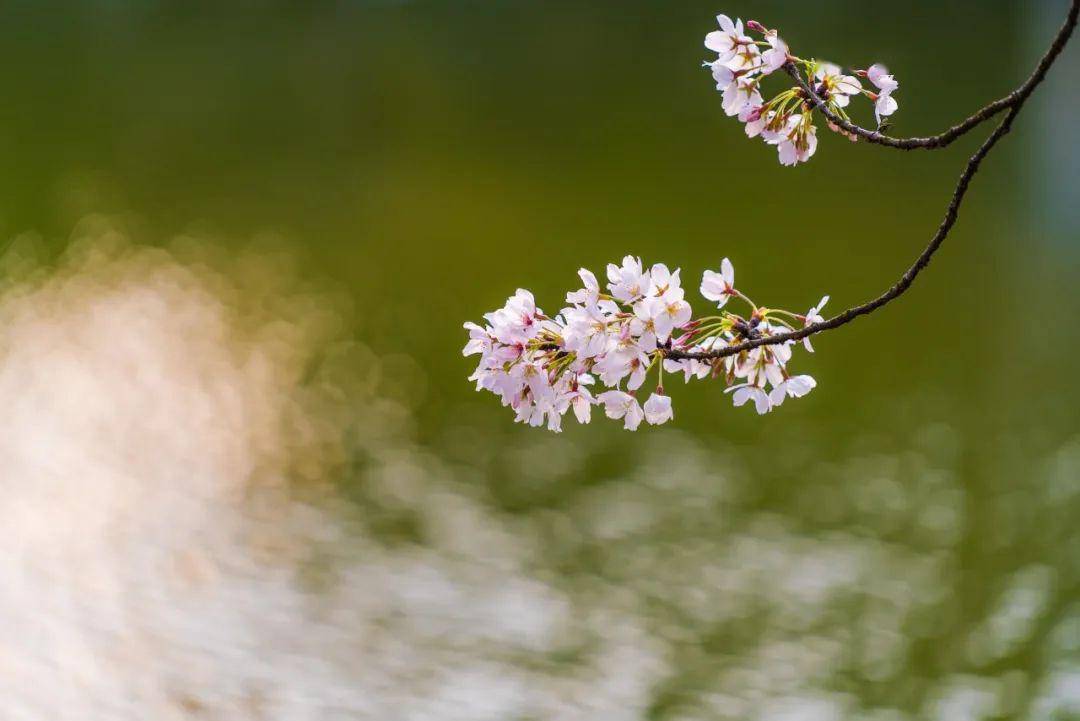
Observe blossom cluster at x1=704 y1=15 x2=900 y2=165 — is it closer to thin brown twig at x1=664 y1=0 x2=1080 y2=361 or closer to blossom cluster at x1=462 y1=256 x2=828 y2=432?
thin brown twig at x1=664 y1=0 x2=1080 y2=361

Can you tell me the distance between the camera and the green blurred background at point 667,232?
24.7 ft

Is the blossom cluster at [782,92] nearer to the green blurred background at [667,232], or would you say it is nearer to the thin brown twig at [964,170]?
the thin brown twig at [964,170]

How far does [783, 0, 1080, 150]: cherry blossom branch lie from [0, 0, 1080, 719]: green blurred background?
4803mm

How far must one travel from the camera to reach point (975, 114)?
1600mm

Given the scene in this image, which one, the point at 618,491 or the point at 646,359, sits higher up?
the point at 618,491

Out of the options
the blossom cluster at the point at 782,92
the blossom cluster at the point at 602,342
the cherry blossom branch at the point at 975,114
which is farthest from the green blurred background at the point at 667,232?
the cherry blossom branch at the point at 975,114

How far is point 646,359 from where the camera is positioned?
191 cm

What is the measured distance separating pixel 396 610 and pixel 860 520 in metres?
3.14

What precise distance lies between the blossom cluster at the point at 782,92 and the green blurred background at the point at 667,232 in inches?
184

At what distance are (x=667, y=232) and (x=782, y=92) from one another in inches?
459

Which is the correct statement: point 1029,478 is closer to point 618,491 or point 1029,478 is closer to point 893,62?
point 618,491

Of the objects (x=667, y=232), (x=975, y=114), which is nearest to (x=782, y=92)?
(x=975, y=114)

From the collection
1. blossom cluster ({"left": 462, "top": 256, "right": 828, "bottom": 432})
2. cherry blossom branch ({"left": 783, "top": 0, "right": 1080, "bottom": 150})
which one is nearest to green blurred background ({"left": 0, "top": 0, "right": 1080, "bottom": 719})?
blossom cluster ({"left": 462, "top": 256, "right": 828, "bottom": 432})

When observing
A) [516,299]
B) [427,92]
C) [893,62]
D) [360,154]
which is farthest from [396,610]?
[893,62]
